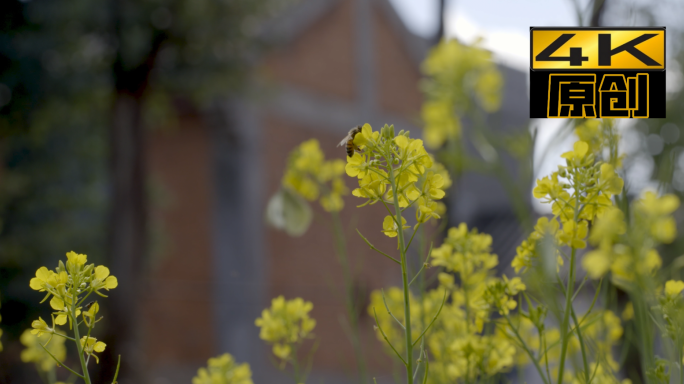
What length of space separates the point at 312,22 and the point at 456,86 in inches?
246

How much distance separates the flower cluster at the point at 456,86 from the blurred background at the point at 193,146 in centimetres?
8

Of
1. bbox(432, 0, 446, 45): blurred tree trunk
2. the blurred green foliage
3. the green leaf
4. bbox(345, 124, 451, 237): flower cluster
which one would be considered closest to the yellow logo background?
bbox(345, 124, 451, 237): flower cluster

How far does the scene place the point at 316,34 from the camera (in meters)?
7.71

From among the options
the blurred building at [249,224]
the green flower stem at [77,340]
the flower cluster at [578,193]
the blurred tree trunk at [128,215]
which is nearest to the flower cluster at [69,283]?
the green flower stem at [77,340]

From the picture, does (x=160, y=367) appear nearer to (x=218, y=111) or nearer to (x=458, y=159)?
(x=218, y=111)

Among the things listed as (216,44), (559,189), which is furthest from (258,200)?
(559,189)

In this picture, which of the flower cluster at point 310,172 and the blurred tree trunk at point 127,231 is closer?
the flower cluster at point 310,172

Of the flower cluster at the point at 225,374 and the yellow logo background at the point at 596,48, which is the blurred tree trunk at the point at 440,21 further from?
the flower cluster at the point at 225,374

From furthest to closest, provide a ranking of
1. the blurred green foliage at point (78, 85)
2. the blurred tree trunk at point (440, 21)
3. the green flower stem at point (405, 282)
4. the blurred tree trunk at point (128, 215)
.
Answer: the blurred green foliage at point (78, 85)
the blurred tree trunk at point (128, 215)
the blurred tree trunk at point (440, 21)
the green flower stem at point (405, 282)

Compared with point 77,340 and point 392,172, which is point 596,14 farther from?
point 77,340

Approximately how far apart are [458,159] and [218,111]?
208 inches

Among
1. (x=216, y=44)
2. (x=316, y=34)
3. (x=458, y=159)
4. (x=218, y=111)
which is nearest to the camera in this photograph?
(x=458, y=159)

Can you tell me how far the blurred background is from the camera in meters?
4.12

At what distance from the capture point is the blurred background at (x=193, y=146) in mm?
4121
